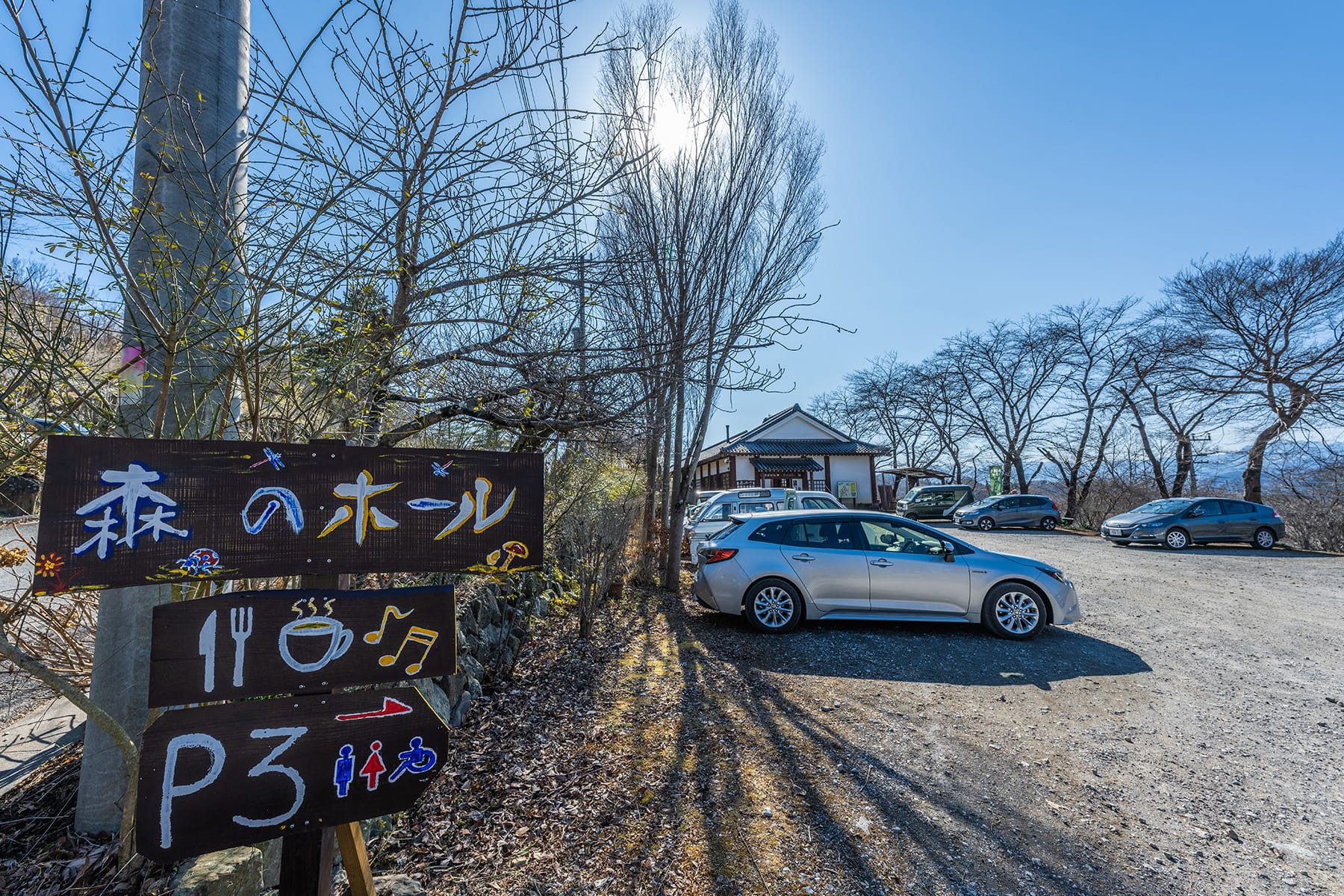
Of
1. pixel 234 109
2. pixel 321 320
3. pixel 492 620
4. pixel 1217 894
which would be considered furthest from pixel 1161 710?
pixel 234 109

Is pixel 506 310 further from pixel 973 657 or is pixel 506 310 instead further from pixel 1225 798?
pixel 973 657

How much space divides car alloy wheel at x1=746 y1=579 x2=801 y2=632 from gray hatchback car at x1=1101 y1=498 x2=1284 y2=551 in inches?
555

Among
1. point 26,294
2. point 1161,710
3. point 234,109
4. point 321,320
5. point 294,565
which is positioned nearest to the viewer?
point 294,565

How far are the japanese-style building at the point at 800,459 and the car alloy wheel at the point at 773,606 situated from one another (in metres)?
22.0

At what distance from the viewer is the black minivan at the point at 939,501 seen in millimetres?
26609

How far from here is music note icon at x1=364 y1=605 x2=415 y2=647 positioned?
190 centimetres

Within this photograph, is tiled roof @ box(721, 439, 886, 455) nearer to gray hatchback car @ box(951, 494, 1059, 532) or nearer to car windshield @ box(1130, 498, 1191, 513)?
gray hatchback car @ box(951, 494, 1059, 532)

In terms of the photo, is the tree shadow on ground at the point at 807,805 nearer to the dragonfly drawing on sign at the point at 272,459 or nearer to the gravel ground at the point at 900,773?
the gravel ground at the point at 900,773

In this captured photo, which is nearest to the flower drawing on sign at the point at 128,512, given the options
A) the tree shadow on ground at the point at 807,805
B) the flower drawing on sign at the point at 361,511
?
the flower drawing on sign at the point at 361,511

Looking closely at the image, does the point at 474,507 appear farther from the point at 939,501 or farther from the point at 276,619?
the point at 939,501

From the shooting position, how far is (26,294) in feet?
7.61

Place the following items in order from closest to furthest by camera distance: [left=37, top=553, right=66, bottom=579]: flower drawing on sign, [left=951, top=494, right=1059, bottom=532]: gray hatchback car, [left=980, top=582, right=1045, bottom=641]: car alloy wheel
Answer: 1. [left=37, top=553, right=66, bottom=579]: flower drawing on sign
2. [left=980, top=582, right=1045, bottom=641]: car alloy wheel
3. [left=951, top=494, right=1059, bottom=532]: gray hatchback car

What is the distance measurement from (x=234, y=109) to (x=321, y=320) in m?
1.17

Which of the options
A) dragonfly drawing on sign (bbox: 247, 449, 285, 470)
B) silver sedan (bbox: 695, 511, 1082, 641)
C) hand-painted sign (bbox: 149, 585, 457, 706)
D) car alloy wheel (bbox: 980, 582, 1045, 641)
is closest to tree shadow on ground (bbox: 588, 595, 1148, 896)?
car alloy wheel (bbox: 980, 582, 1045, 641)
